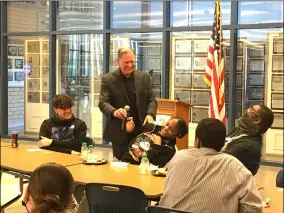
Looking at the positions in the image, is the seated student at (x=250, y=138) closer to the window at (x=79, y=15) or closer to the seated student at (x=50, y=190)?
the seated student at (x=50, y=190)

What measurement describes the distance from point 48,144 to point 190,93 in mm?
3704

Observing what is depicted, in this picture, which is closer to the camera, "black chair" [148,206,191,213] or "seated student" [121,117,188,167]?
"black chair" [148,206,191,213]

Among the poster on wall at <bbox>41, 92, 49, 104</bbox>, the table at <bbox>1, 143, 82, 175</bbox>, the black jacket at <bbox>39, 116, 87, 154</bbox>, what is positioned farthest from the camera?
the poster on wall at <bbox>41, 92, 49, 104</bbox>

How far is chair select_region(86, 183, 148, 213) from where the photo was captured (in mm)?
2758

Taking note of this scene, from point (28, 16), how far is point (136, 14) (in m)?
2.37

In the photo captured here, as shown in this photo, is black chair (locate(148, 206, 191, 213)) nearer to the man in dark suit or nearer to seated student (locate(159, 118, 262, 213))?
seated student (locate(159, 118, 262, 213))

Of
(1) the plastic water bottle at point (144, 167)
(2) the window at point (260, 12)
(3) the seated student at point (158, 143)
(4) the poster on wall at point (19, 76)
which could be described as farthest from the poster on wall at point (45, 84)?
(1) the plastic water bottle at point (144, 167)

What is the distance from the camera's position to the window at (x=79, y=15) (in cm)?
841

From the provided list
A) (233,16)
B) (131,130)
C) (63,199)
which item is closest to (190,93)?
(233,16)

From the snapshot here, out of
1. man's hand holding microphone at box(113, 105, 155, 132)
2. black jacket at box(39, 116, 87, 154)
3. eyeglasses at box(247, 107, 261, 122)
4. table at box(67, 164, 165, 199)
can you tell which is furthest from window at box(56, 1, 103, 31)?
eyeglasses at box(247, 107, 261, 122)

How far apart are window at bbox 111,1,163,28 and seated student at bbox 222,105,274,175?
461cm

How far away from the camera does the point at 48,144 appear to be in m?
4.58

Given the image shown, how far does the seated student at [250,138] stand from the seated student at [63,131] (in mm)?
1697

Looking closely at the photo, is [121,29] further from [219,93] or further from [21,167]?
[21,167]
